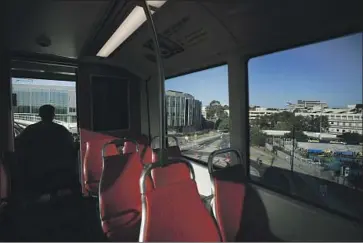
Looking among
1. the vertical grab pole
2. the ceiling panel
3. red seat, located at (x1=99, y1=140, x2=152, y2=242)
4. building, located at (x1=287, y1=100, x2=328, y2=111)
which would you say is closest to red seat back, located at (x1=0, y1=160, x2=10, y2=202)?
the ceiling panel

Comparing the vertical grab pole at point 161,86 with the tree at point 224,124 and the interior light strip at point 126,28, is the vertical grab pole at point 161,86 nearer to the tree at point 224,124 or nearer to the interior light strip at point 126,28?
the interior light strip at point 126,28

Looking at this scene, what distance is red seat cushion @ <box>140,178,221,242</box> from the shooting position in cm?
82

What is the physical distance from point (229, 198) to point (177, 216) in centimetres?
44

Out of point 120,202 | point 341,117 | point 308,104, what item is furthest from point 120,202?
point 341,117

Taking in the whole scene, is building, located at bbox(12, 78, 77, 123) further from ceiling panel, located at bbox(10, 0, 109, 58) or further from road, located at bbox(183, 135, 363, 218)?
road, located at bbox(183, 135, 363, 218)

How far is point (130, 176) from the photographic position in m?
1.38

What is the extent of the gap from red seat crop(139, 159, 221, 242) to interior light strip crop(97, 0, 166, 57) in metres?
0.42

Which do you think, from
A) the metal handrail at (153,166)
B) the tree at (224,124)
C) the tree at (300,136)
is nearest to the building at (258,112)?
the tree at (224,124)

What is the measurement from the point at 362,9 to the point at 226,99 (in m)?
0.65

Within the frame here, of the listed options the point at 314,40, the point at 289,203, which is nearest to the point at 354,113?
the point at 314,40

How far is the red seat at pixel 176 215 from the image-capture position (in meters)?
0.81

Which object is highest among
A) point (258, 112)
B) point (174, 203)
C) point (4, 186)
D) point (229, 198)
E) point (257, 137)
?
point (258, 112)

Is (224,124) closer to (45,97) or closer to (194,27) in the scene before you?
(194,27)

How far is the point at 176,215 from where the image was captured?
870 millimetres
